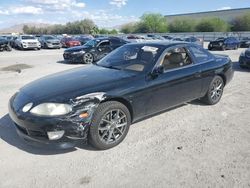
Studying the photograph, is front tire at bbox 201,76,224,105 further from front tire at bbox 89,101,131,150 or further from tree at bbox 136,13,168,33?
tree at bbox 136,13,168,33

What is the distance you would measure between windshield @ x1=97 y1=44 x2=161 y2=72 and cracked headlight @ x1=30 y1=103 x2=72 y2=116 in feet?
4.91

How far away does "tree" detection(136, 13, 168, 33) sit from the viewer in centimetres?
9044

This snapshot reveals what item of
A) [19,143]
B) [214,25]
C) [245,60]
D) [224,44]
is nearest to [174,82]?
[19,143]

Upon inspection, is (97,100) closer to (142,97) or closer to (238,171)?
(142,97)

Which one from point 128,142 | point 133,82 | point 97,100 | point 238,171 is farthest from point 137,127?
point 238,171

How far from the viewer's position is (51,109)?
3.46m

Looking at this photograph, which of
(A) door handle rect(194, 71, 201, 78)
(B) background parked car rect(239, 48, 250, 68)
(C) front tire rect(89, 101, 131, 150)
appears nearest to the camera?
(C) front tire rect(89, 101, 131, 150)

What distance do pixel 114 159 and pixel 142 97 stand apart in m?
1.11

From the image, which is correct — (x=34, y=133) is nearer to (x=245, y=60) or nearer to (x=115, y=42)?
(x=245, y=60)

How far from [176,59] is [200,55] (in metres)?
0.81

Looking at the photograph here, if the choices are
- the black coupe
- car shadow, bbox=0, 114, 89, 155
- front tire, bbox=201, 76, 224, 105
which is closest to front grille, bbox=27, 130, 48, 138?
the black coupe

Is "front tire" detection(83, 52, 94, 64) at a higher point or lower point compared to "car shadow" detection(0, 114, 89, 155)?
higher

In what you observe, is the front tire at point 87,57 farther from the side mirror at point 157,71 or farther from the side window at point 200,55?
the side mirror at point 157,71

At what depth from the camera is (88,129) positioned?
3551 mm
